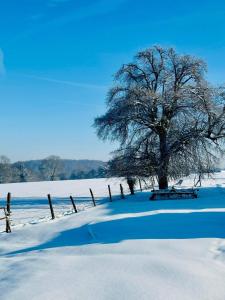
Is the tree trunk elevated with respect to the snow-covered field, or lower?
elevated

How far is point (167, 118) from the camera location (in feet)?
94.4

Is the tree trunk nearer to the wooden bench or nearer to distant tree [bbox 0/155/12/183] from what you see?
the wooden bench

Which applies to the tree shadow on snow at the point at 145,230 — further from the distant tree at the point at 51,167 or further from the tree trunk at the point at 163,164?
the distant tree at the point at 51,167

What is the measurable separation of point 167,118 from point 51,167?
106m

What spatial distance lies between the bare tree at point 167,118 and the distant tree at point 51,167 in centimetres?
9757

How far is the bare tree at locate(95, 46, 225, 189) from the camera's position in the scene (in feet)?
90.7

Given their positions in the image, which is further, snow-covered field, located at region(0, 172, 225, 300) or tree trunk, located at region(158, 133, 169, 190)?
tree trunk, located at region(158, 133, 169, 190)

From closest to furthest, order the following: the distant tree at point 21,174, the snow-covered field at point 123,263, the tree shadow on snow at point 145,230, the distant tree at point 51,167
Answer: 1. the snow-covered field at point 123,263
2. the tree shadow on snow at point 145,230
3. the distant tree at point 21,174
4. the distant tree at point 51,167

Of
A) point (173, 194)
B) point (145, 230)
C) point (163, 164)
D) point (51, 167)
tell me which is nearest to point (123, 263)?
point (145, 230)

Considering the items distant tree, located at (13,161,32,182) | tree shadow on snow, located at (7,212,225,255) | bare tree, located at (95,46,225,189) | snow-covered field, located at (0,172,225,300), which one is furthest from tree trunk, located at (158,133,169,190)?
distant tree, located at (13,161,32,182)

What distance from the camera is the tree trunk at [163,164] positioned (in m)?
27.6

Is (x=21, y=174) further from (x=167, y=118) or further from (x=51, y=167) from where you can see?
(x=167, y=118)

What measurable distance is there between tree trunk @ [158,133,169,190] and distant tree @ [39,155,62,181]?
97973 millimetres

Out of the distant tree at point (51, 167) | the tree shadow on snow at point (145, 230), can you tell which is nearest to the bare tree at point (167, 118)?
the tree shadow on snow at point (145, 230)
